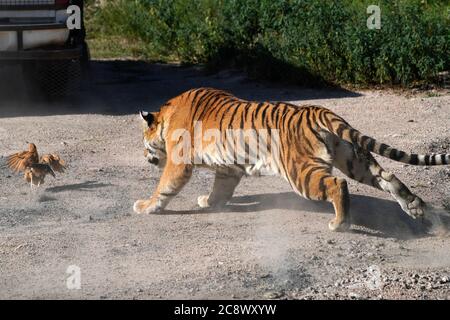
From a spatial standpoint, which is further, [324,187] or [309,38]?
[309,38]

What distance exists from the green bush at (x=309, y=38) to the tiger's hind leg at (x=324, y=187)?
5174 mm

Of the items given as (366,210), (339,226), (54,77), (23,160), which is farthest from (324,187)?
(54,77)

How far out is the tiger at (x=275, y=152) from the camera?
7332 mm

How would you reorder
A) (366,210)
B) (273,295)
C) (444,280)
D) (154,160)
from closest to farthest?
(273,295) → (444,280) → (366,210) → (154,160)

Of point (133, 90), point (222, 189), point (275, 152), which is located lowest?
point (133, 90)

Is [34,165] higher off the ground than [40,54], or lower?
lower

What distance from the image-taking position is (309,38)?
1283cm

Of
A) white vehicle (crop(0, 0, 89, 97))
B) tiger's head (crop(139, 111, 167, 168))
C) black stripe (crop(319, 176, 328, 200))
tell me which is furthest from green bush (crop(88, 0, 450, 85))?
black stripe (crop(319, 176, 328, 200))

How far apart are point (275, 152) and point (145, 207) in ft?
3.50

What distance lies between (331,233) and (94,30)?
34.5ft

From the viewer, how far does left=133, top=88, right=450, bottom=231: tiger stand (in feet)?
24.1

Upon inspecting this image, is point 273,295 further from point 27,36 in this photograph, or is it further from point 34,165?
point 27,36

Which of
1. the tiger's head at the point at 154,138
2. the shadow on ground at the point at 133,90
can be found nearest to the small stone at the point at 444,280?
the tiger's head at the point at 154,138

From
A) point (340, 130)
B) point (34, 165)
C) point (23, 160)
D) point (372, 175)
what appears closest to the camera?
point (340, 130)
